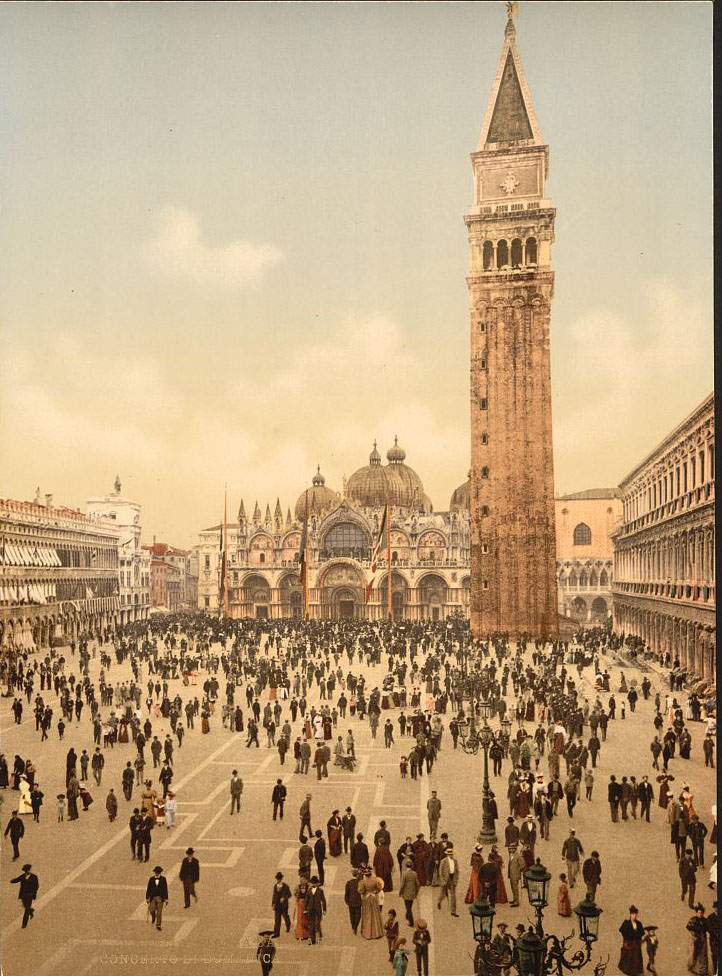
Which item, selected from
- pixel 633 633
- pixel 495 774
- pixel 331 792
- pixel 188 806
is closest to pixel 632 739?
pixel 495 774

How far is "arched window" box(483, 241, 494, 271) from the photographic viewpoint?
41.3 meters

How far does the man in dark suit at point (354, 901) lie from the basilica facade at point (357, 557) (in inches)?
1770

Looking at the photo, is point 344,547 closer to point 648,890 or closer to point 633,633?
point 633,633

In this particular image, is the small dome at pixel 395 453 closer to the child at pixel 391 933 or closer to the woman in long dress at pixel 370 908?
the woman in long dress at pixel 370 908

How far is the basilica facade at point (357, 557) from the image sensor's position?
61562 millimetres

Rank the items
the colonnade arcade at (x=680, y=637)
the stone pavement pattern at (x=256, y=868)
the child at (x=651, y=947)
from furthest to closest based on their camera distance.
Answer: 1. the colonnade arcade at (x=680, y=637)
2. the stone pavement pattern at (x=256, y=868)
3. the child at (x=651, y=947)

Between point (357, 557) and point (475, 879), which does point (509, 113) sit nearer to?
point (475, 879)

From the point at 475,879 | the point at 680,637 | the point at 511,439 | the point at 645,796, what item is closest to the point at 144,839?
the point at 475,879

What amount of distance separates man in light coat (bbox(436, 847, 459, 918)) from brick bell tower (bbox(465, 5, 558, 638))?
29.0 m

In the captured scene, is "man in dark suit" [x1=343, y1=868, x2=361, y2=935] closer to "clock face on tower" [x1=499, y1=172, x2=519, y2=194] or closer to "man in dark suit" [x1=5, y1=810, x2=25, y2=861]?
"man in dark suit" [x1=5, y1=810, x2=25, y2=861]

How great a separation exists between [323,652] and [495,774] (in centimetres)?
2209

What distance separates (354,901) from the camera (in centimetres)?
1242

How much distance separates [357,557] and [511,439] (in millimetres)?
25116

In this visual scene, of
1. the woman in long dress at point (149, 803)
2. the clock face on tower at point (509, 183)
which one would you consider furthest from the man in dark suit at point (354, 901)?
the clock face on tower at point (509, 183)
